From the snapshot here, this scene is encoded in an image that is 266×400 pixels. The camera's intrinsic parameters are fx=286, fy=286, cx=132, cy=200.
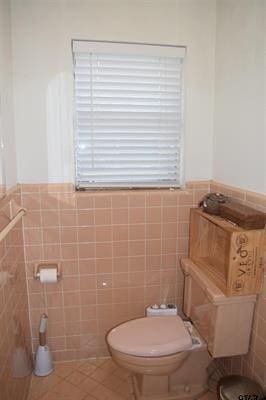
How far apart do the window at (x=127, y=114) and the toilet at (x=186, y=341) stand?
752 mm

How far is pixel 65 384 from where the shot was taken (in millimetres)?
1863

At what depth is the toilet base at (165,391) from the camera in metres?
1.69

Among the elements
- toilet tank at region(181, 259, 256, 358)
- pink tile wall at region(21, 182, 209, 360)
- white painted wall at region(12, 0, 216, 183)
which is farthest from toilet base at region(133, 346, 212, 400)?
white painted wall at region(12, 0, 216, 183)

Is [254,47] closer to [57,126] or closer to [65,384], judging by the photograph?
[57,126]

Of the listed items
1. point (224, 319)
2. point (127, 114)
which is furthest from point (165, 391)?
point (127, 114)

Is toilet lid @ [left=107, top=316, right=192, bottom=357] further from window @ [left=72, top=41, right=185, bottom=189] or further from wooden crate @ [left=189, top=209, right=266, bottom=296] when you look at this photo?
window @ [left=72, top=41, right=185, bottom=189]

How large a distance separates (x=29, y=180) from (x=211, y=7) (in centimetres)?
162

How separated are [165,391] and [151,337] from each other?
1.32 ft

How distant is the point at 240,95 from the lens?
163 centimetres

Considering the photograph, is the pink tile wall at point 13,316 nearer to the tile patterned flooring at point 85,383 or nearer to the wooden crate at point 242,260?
the tile patterned flooring at point 85,383

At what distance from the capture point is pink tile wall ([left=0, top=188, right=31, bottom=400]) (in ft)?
4.21

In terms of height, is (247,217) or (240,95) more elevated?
(240,95)

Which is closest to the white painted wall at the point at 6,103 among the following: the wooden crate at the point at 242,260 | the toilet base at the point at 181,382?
the wooden crate at the point at 242,260

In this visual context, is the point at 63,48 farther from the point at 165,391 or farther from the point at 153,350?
the point at 165,391
